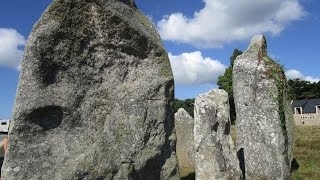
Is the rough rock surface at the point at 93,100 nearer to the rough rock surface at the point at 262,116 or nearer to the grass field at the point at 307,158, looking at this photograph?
the rough rock surface at the point at 262,116

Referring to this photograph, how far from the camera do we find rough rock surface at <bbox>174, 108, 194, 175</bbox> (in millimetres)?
18969

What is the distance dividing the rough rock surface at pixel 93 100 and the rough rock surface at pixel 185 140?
1129 cm

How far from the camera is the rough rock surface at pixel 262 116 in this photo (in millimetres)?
13297

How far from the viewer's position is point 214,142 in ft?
43.0

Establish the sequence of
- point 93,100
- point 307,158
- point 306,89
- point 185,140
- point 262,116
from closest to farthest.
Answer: point 93,100
point 262,116
point 307,158
point 185,140
point 306,89

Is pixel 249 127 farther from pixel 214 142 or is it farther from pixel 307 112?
pixel 307 112

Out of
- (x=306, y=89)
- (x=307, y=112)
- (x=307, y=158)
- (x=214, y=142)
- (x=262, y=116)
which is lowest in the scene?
(x=307, y=158)

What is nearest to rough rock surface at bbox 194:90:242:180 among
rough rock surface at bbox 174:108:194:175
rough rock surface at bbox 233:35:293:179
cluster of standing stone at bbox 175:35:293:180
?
cluster of standing stone at bbox 175:35:293:180

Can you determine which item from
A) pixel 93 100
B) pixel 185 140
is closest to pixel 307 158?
pixel 185 140

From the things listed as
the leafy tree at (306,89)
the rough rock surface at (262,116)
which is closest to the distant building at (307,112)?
the leafy tree at (306,89)

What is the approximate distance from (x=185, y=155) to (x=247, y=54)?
20.3 ft

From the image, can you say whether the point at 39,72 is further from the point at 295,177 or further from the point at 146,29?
the point at 295,177

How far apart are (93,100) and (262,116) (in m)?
7.59

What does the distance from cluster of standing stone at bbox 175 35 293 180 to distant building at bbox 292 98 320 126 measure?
188 feet
